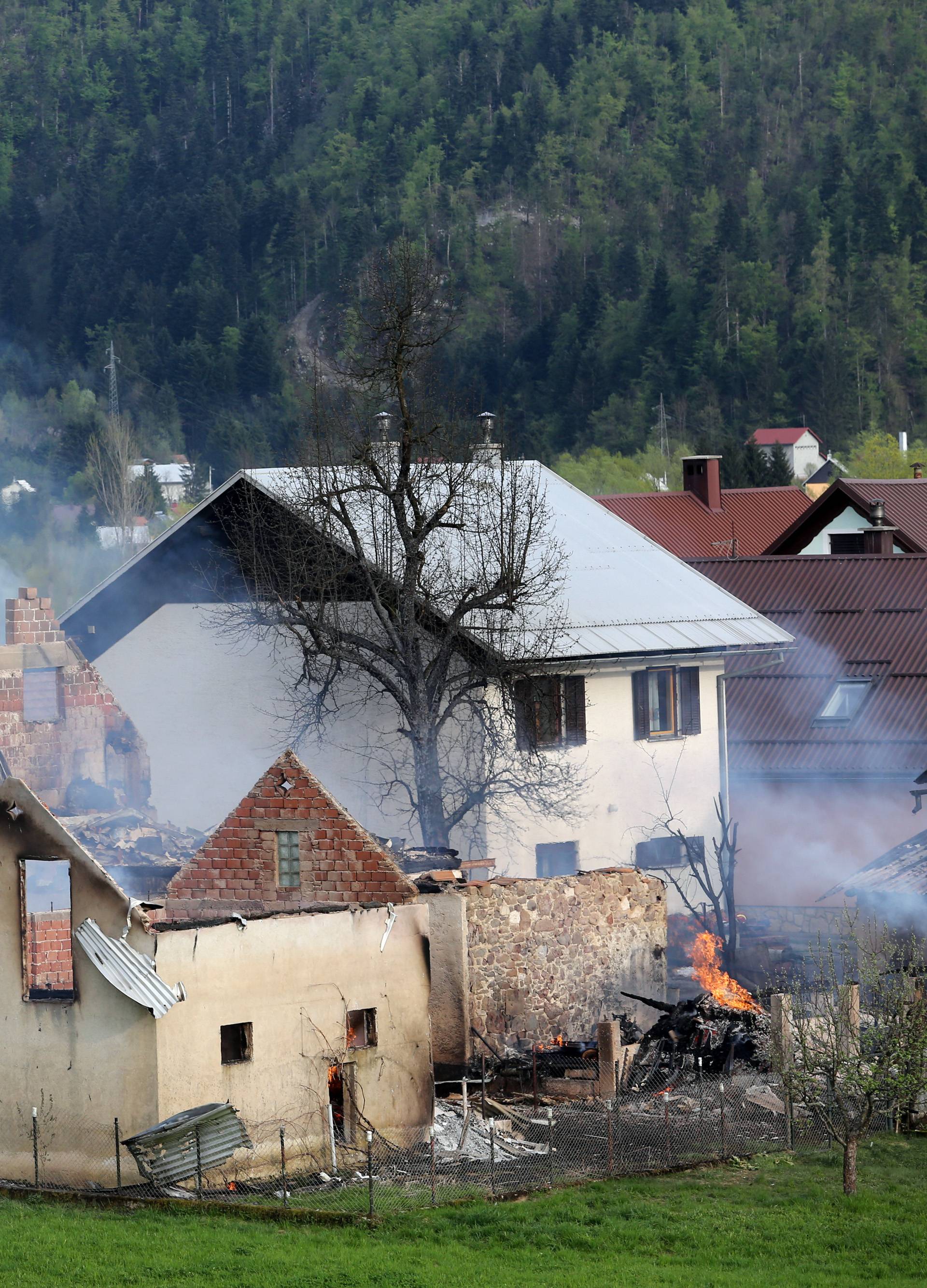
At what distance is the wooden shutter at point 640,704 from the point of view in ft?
110

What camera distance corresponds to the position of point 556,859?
31906 mm

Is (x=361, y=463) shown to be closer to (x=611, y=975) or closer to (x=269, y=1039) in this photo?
(x=611, y=975)

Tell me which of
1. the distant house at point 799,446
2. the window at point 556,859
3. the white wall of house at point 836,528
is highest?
the distant house at point 799,446

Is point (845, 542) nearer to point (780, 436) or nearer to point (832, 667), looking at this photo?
point (832, 667)

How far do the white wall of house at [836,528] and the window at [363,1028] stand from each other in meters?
29.8

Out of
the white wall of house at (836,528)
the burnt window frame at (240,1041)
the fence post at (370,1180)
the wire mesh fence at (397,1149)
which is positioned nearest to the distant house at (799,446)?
the white wall of house at (836,528)

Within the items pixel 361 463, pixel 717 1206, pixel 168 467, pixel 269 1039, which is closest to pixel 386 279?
pixel 361 463

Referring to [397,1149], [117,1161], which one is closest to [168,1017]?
[117,1161]

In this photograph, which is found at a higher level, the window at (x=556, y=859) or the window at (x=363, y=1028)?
the window at (x=556, y=859)

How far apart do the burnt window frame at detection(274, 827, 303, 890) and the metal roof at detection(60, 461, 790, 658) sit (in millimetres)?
10224

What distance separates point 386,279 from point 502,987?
14.6 meters

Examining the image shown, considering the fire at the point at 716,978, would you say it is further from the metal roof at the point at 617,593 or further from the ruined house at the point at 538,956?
the metal roof at the point at 617,593

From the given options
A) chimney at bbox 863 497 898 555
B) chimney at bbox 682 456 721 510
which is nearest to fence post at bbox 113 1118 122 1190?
chimney at bbox 863 497 898 555

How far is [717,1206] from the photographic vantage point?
57.9 ft
